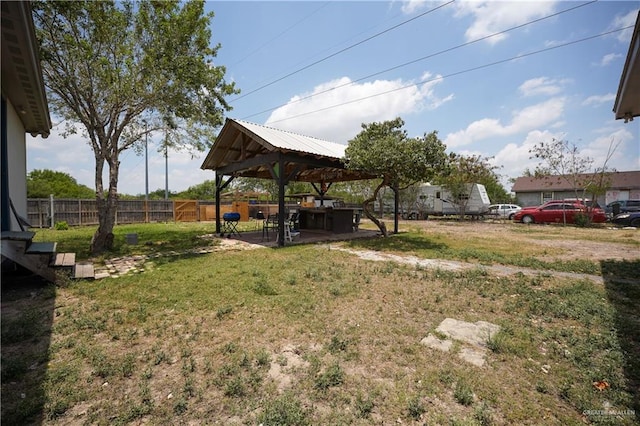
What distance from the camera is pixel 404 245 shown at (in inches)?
354

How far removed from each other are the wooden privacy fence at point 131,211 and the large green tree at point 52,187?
10.5 meters

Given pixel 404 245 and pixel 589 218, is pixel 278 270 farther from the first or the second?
pixel 589 218

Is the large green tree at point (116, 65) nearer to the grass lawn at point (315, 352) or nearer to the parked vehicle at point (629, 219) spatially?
the grass lawn at point (315, 352)

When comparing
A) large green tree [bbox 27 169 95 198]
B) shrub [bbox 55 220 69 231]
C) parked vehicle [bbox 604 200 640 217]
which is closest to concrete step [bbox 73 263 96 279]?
shrub [bbox 55 220 69 231]

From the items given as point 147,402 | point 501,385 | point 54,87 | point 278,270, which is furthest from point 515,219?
point 54,87

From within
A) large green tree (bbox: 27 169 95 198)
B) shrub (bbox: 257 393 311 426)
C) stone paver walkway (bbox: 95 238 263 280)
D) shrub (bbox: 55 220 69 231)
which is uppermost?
large green tree (bbox: 27 169 95 198)

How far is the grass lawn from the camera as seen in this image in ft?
6.22

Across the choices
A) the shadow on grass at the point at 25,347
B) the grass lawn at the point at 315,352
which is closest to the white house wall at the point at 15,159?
the shadow on grass at the point at 25,347

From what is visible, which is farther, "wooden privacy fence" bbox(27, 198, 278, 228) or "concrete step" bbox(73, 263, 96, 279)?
"wooden privacy fence" bbox(27, 198, 278, 228)

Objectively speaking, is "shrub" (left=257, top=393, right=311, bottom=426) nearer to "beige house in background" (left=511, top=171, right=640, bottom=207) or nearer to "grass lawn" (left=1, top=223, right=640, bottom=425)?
"grass lawn" (left=1, top=223, right=640, bottom=425)

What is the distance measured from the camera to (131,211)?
675 inches

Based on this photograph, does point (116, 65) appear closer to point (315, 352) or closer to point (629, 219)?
point (315, 352)

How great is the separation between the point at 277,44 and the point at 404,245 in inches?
418

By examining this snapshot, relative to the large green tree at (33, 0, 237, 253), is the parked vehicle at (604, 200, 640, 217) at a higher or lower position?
lower
